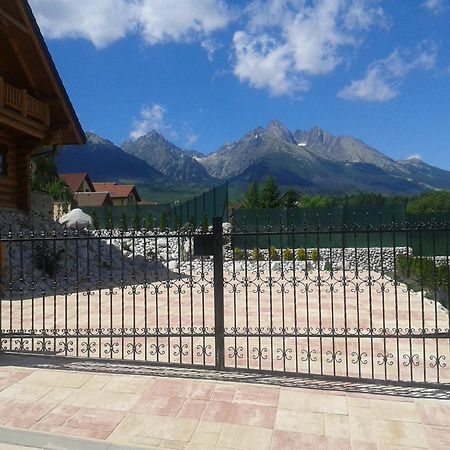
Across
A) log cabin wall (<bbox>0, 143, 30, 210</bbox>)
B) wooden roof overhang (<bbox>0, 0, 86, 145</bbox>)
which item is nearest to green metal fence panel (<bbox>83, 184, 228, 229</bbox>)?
log cabin wall (<bbox>0, 143, 30, 210</bbox>)

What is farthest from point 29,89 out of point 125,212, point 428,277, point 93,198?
point 93,198

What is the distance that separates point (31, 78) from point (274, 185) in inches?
1271

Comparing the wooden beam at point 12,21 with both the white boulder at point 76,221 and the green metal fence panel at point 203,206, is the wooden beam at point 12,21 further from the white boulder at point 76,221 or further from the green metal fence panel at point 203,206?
the green metal fence panel at point 203,206

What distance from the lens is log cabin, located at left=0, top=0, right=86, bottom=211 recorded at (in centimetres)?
1252

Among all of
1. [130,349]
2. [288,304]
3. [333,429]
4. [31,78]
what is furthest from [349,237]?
[333,429]

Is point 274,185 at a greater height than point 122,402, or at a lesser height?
greater

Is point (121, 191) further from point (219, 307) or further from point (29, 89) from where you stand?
point (219, 307)

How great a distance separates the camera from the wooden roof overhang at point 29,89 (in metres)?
12.4

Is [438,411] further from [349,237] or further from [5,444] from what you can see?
[349,237]

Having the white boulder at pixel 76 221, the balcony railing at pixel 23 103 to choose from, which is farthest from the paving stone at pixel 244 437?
the white boulder at pixel 76 221

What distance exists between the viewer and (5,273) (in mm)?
11414

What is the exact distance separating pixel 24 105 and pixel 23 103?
65 mm

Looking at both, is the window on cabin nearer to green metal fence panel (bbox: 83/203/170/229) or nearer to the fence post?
the fence post

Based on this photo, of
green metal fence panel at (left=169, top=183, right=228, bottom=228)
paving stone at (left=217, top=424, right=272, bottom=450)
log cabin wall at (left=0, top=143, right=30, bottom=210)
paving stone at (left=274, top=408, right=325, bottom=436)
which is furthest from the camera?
green metal fence panel at (left=169, top=183, right=228, bottom=228)
